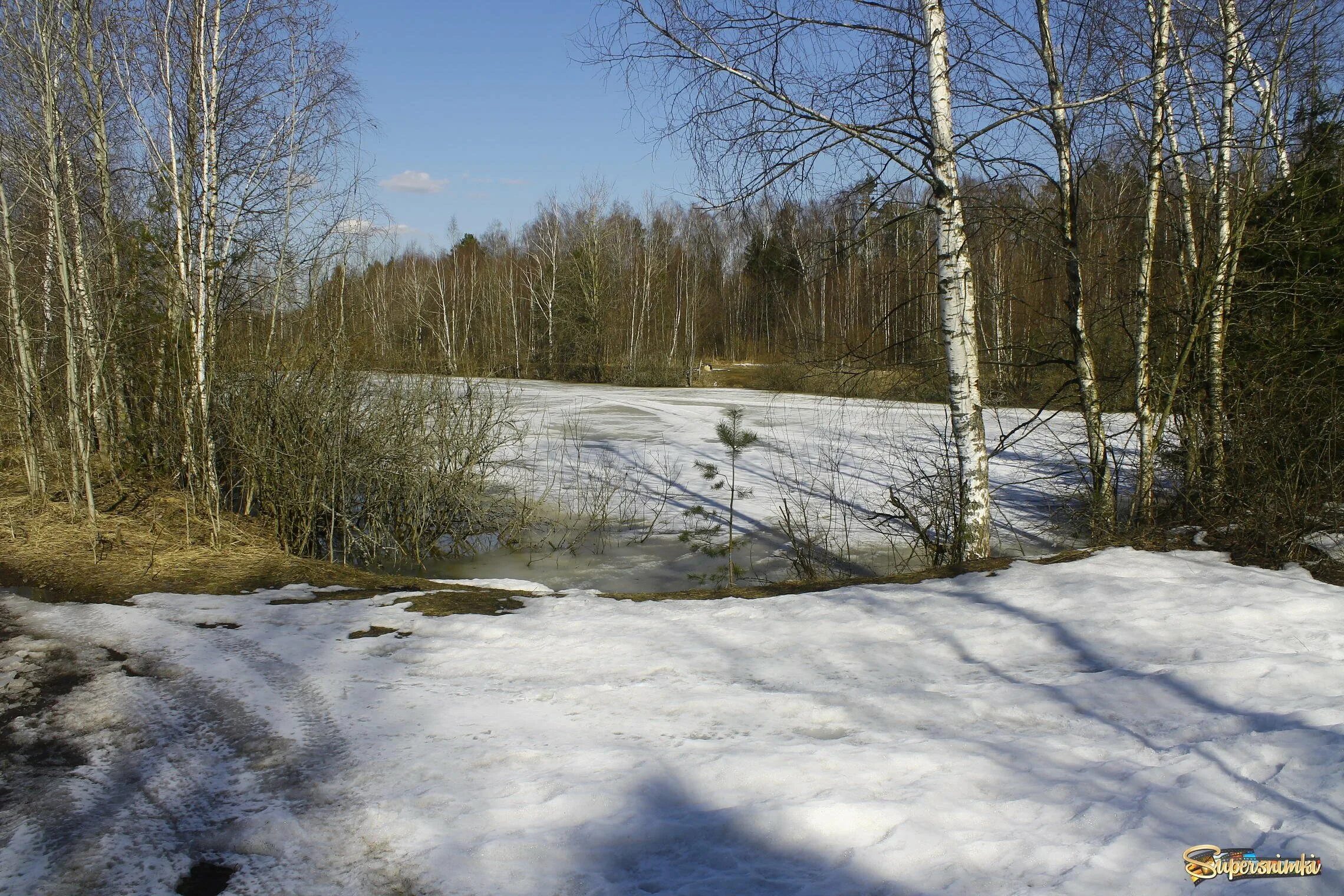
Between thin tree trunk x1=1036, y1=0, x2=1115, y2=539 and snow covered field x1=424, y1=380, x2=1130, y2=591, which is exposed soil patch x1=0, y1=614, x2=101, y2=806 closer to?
snow covered field x1=424, y1=380, x2=1130, y2=591

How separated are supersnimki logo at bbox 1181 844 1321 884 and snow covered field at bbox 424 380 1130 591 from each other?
4793 millimetres

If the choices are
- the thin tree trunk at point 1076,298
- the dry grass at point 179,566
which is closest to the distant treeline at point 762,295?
the thin tree trunk at point 1076,298

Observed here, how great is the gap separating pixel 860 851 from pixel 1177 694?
6.76 ft

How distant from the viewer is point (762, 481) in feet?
46.2

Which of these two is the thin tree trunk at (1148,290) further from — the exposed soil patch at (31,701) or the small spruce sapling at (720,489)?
the exposed soil patch at (31,701)

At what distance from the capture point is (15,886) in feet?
8.90

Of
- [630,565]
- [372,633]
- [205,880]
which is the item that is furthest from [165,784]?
[630,565]

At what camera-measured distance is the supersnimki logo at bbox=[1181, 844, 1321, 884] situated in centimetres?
250

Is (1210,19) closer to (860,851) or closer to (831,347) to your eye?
(831,347)

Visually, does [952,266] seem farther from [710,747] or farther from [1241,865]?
[1241,865]

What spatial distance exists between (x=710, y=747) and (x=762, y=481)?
34.9 feet

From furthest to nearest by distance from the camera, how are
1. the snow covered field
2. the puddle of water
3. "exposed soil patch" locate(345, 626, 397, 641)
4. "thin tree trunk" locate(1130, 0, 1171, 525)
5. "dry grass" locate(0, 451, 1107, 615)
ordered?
the snow covered field → the puddle of water → "thin tree trunk" locate(1130, 0, 1171, 525) → "dry grass" locate(0, 451, 1107, 615) → "exposed soil patch" locate(345, 626, 397, 641)

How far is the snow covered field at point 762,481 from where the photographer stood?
988 centimetres

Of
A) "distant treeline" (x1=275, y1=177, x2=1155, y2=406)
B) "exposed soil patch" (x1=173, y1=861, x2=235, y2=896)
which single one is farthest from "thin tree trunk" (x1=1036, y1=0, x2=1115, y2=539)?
"exposed soil patch" (x1=173, y1=861, x2=235, y2=896)
